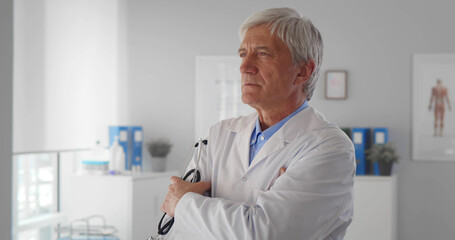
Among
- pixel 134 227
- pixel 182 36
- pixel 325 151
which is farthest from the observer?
pixel 182 36

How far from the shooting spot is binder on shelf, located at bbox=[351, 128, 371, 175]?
4305 millimetres

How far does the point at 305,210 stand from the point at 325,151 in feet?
0.61

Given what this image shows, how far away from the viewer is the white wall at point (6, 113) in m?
2.68

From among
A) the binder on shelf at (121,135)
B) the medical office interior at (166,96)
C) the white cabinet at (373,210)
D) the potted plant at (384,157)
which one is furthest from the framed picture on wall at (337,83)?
the binder on shelf at (121,135)

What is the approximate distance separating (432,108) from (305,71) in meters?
3.52

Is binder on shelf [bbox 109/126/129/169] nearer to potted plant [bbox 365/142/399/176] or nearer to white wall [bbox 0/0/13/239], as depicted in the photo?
white wall [bbox 0/0/13/239]

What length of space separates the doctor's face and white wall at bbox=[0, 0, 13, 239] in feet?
6.00

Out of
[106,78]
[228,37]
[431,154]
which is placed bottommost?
[431,154]

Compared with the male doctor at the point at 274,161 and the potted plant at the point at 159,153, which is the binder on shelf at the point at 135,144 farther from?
the male doctor at the point at 274,161

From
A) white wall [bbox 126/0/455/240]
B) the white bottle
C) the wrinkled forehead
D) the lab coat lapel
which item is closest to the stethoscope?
the lab coat lapel

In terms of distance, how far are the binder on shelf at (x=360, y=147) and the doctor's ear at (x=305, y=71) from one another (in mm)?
2966

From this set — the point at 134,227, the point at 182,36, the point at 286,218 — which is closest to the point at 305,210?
the point at 286,218

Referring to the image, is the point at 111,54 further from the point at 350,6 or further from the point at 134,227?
the point at 350,6

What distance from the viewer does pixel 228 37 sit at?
15.6ft
